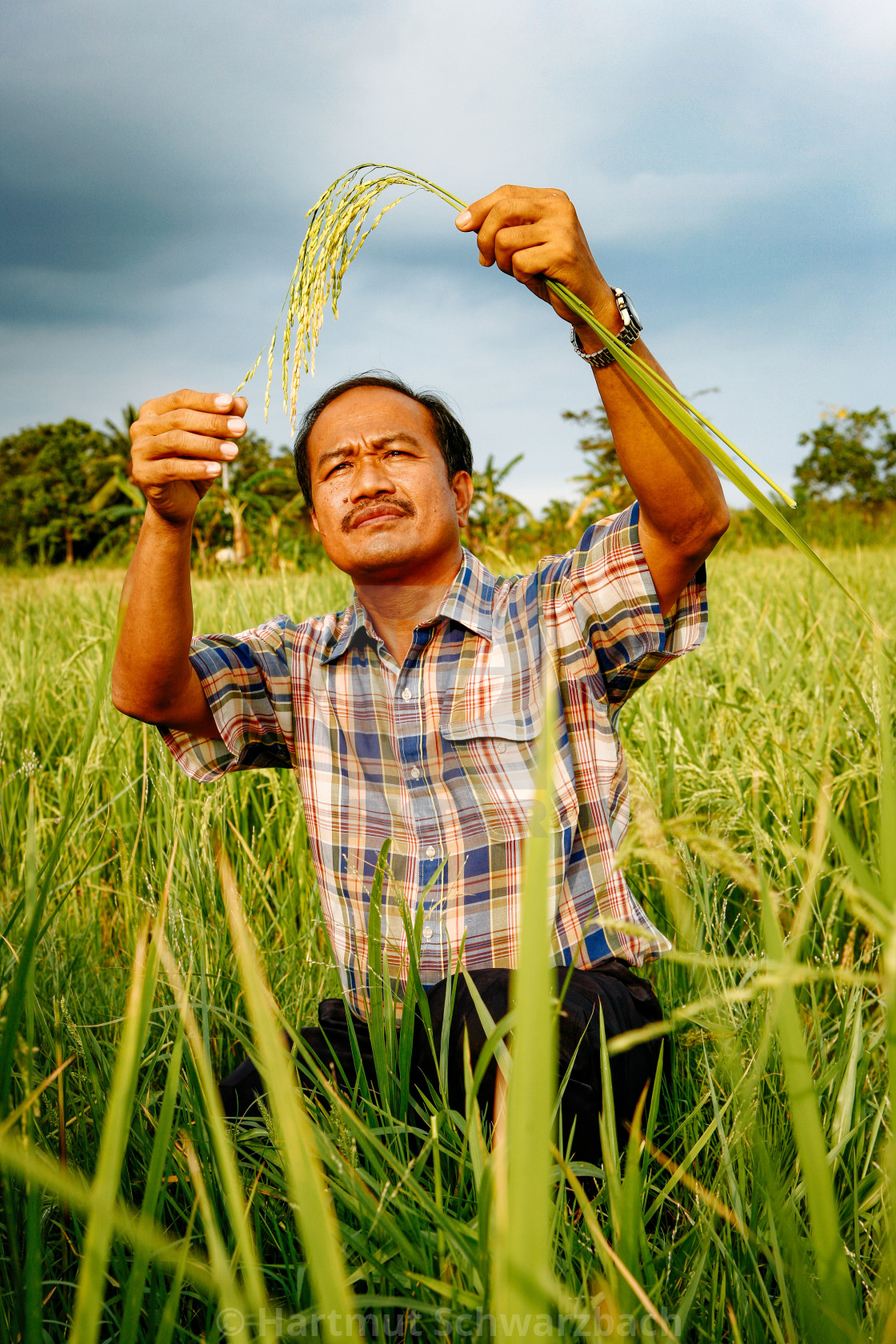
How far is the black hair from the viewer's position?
72.4 inches

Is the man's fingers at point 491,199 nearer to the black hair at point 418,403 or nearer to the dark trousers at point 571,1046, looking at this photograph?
the black hair at point 418,403

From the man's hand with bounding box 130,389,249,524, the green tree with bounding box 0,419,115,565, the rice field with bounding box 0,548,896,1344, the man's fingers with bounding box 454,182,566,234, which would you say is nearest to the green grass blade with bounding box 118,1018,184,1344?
the rice field with bounding box 0,548,896,1344

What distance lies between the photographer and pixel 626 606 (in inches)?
56.7

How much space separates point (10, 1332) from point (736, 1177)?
76cm

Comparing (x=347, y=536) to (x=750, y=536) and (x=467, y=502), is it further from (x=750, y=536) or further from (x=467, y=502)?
(x=750, y=536)

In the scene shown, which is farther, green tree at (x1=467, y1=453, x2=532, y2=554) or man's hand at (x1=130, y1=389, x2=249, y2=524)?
green tree at (x1=467, y1=453, x2=532, y2=554)

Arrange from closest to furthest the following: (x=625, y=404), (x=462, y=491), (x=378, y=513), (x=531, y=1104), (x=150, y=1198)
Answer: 1. (x=531, y=1104)
2. (x=150, y=1198)
3. (x=625, y=404)
4. (x=378, y=513)
5. (x=462, y=491)

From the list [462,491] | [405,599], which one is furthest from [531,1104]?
[462,491]

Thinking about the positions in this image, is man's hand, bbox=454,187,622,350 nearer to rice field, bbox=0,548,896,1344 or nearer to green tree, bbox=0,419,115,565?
rice field, bbox=0,548,896,1344

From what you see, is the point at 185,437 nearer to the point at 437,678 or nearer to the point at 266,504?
the point at 437,678

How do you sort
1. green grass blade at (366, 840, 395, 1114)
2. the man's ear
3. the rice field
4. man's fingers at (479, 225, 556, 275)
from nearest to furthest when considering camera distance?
1. the rice field
2. green grass blade at (366, 840, 395, 1114)
3. man's fingers at (479, 225, 556, 275)
4. the man's ear

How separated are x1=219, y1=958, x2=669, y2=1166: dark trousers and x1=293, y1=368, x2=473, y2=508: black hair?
1.10m

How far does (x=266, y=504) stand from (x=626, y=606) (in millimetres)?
6310

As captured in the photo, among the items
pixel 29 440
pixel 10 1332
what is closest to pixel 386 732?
pixel 10 1332
